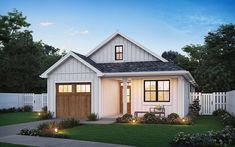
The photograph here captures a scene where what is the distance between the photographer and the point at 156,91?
2248 centimetres

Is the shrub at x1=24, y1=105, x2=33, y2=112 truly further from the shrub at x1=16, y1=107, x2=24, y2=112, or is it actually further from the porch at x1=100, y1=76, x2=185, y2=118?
the porch at x1=100, y1=76, x2=185, y2=118

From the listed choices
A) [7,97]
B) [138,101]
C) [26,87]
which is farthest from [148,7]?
[26,87]

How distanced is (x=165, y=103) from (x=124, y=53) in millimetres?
5358

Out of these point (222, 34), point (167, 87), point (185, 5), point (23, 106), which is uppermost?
point (222, 34)

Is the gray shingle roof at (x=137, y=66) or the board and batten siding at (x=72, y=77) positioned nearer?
the gray shingle roof at (x=137, y=66)

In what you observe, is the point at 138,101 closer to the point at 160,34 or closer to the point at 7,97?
the point at 160,34

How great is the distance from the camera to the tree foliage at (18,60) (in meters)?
40.3

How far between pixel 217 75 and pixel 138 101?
1589 cm

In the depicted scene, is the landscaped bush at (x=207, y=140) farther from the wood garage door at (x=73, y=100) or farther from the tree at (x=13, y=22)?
the tree at (x=13, y=22)

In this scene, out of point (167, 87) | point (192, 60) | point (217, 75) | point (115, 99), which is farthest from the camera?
point (192, 60)

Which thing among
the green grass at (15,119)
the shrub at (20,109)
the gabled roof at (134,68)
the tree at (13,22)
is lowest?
the shrub at (20,109)

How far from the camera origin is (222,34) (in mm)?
36812

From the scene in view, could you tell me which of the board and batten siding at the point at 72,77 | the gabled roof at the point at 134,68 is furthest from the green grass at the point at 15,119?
the gabled roof at the point at 134,68

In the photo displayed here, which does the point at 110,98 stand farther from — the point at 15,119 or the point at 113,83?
the point at 15,119
